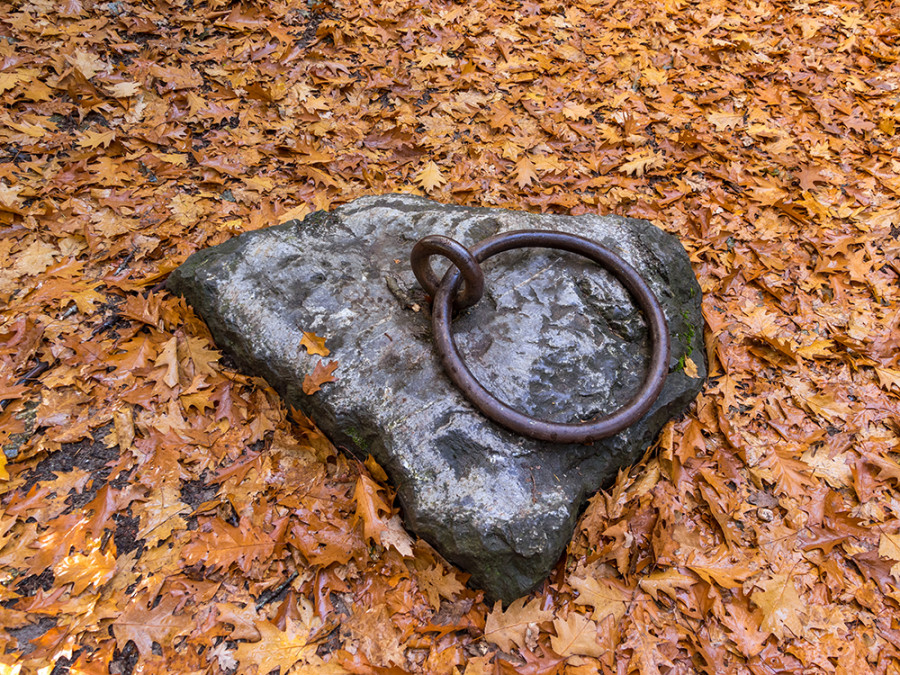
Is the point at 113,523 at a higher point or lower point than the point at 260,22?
lower

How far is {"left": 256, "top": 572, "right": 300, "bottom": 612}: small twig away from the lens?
8.87 feet

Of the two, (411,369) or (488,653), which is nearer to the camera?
(488,653)

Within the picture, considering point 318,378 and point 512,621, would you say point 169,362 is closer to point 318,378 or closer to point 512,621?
point 318,378

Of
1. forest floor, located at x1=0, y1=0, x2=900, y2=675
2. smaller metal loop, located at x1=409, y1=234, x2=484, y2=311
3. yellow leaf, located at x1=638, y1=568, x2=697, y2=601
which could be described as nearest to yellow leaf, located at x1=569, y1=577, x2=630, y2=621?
forest floor, located at x1=0, y1=0, x2=900, y2=675

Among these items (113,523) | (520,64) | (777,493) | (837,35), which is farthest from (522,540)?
(837,35)

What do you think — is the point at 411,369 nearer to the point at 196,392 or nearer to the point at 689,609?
the point at 196,392

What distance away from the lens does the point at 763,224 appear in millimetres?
4621

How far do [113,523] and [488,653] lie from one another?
2039 millimetres

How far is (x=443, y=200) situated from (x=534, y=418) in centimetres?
248

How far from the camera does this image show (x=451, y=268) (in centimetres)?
318

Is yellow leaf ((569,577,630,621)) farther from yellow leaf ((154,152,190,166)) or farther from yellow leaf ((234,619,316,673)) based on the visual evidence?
yellow leaf ((154,152,190,166))

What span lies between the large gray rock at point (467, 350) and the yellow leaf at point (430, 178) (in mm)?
757

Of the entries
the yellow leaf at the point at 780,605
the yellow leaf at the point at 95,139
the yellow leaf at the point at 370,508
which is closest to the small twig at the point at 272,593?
the yellow leaf at the point at 370,508

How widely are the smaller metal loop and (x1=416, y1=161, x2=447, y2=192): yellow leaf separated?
5.36ft
